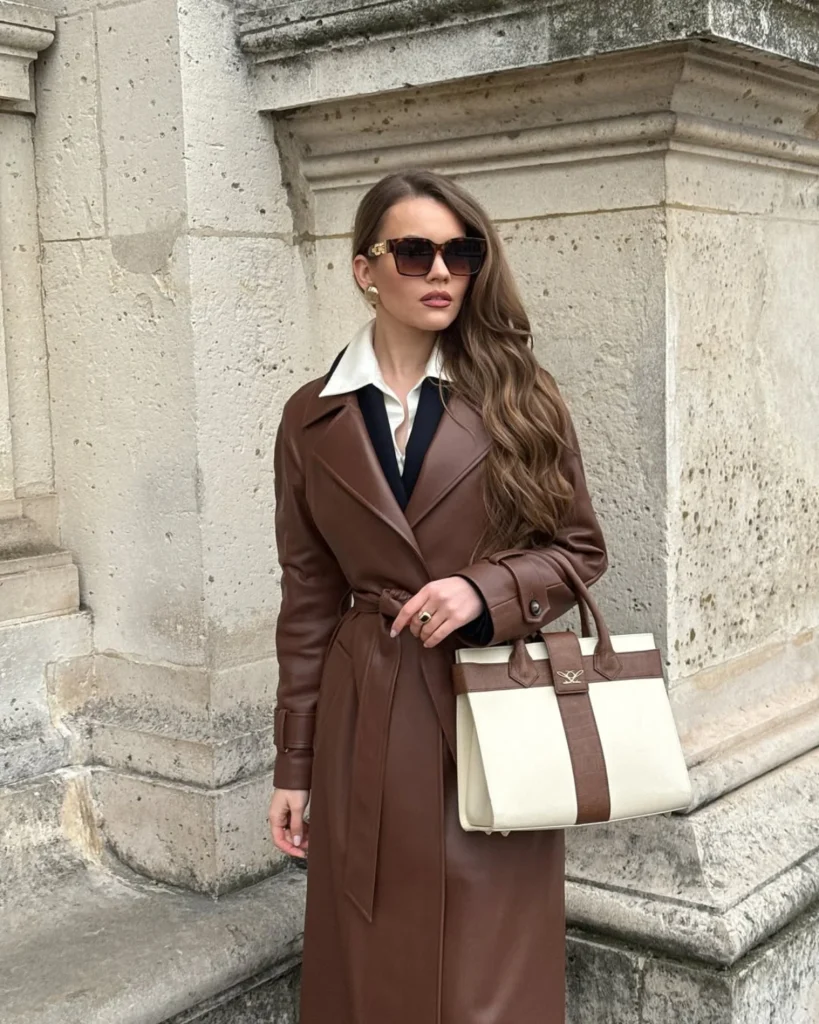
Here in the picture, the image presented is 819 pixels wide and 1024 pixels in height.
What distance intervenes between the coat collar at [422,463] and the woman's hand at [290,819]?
1.88 feet

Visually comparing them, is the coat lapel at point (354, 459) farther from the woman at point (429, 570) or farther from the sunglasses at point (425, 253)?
the sunglasses at point (425, 253)

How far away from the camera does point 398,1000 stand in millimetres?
2250

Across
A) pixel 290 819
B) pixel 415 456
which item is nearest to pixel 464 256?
pixel 415 456

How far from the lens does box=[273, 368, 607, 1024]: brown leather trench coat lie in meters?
2.21

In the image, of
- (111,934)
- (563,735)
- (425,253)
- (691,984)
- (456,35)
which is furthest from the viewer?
(111,934)

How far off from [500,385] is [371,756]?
680mm

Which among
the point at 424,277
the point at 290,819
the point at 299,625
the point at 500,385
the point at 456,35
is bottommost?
the point at 290,819

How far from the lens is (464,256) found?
7.36ft

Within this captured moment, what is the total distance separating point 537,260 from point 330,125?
2.04 ft

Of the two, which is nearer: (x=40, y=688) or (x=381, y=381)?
(x=381, y=381)

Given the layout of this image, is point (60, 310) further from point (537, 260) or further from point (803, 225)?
point (803, 225)

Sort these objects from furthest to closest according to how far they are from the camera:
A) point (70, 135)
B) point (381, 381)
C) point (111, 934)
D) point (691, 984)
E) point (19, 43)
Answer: point (70, 135) → point (19, 43) → point (111, 934) → point (691, 984) → point (381, 381)

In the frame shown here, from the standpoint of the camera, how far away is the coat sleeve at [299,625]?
96.9 inches

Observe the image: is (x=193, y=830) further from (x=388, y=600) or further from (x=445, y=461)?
(x=445, y=461)
